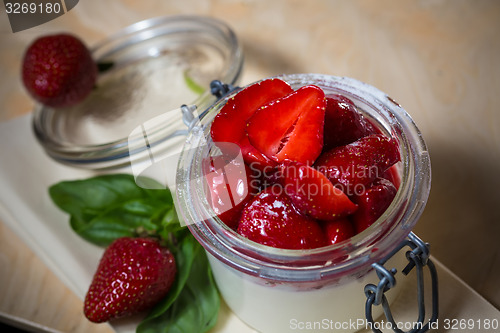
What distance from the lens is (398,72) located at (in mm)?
978

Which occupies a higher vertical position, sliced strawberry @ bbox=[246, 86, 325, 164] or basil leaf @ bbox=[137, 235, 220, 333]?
sliced strawberry @ bbox=[246, 86, 325, 164]

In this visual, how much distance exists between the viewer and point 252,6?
120 cm

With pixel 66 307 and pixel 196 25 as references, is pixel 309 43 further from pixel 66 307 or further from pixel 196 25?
pixel 66 307

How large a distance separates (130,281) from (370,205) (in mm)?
298

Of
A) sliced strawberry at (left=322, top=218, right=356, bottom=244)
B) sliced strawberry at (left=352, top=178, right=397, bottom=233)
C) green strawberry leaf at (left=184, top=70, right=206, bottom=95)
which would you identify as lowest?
green strawberry leaf at (left=184, top=70, right=206, bottom=95)

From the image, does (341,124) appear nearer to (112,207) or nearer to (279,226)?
(279,226)

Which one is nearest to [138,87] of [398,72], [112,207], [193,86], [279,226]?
[193,86]

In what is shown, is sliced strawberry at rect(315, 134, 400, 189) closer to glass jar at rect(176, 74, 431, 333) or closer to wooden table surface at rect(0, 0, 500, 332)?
glass jar at rect(176, 74, 431, 333)

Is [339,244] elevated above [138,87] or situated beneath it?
elevated above

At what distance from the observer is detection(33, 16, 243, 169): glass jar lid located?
34.9 inches

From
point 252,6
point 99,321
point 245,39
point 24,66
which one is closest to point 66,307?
point 99,321

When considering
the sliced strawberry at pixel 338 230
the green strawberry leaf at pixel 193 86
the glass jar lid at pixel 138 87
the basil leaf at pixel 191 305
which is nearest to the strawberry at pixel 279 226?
the sliced strawberry at pixel 338 230

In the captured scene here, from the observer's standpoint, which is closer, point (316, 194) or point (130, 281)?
point (316, 194)

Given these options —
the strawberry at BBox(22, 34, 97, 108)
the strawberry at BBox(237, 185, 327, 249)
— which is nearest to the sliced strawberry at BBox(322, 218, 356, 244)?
the strawberry at BBox(237, 185, 327, 249)
